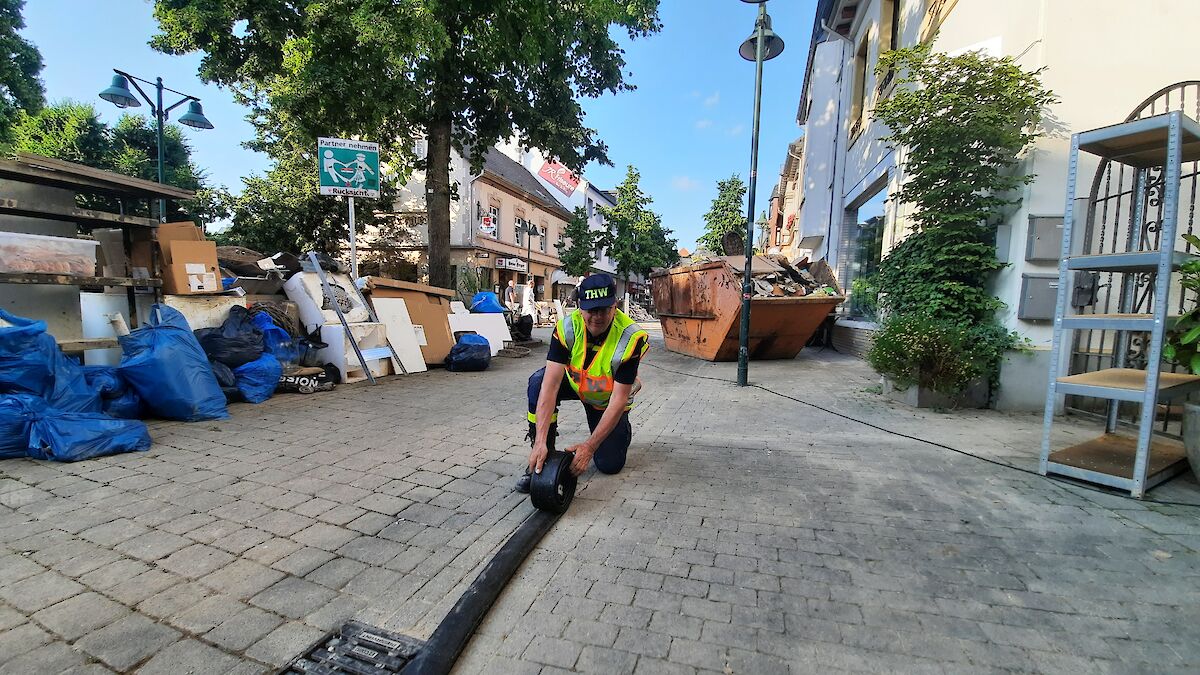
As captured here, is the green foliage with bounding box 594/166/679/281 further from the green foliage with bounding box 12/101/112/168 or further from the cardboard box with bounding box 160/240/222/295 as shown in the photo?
the cardboard box with bounding box 160/240/222/295

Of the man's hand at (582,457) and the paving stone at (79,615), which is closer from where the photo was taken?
the paving stone at (79,615)

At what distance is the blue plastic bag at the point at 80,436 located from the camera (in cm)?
343

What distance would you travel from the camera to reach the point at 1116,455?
3701 mm

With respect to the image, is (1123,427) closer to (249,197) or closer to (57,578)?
(57,578)

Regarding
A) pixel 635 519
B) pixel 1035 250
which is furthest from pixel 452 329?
pixel 1035 250

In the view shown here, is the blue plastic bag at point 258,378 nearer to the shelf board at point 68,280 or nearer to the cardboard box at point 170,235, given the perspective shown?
the shelf board at point 68,280

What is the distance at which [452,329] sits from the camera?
9.96m

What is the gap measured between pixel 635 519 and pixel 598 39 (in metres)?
12.7

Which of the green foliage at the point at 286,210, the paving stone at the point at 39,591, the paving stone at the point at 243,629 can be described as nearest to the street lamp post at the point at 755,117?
the paving stone at the point at 243,629

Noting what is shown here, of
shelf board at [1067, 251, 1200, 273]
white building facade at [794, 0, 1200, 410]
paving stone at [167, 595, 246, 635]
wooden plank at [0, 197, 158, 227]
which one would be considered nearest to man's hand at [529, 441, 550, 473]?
paving stone at [167, 595, 246, 635]

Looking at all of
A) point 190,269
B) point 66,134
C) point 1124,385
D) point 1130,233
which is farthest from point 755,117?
point 66,134

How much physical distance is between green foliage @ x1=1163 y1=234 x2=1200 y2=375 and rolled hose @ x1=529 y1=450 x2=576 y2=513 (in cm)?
391

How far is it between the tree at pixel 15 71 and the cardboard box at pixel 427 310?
24.2 meters

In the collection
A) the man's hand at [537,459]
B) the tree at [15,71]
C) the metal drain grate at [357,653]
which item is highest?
the tree at [15,71]
